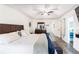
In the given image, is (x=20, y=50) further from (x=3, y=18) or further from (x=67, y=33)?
(x=67, y=33)

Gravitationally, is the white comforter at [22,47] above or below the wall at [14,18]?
below

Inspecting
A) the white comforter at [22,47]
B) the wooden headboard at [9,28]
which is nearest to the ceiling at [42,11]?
the wooden headboard at [9,28]

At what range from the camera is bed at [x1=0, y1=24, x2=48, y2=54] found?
1548 millimetres

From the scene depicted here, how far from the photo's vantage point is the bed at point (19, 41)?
1548 millimetres

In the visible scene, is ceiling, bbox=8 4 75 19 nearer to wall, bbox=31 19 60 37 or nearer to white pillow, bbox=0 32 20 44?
wall, bbox=31 19 60 37

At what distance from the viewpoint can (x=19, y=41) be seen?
178cm

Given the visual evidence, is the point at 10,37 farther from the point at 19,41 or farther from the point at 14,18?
the point at 14,18

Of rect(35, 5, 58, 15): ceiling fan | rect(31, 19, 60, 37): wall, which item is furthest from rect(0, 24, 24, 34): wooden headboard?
rect(35, 5, 58, 15): ceiling fan

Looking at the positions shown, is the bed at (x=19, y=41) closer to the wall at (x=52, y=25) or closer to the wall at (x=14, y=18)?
the wall at (x=14, y=18)

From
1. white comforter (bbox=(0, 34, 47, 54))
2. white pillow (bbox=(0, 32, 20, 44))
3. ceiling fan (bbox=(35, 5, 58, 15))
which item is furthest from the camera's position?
white pillow (bbox=(0, 32, 20, 44))

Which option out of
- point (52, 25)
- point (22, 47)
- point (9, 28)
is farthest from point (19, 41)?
point (52, 25)
